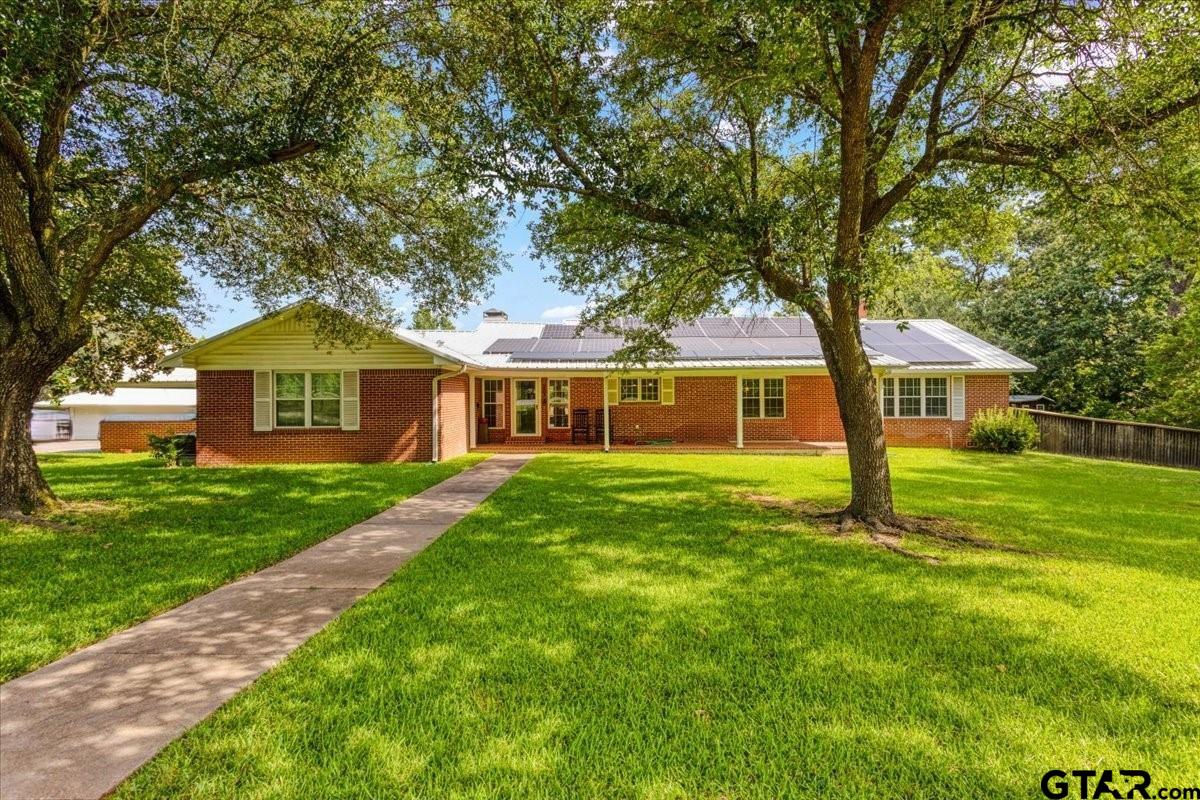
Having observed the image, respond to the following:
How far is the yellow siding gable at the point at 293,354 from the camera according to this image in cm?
1332

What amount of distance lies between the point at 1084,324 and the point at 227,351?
30506 millimetres

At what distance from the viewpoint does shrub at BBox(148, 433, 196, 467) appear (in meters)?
13.8

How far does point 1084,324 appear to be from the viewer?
2183cm

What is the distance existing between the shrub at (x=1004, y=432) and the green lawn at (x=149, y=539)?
15.5 m

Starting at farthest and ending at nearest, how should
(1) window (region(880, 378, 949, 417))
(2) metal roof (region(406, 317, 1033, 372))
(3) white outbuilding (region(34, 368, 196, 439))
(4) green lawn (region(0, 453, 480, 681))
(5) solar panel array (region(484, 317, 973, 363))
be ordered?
(3) white outbuilding (region(34, 368, 196, 439)) → (1) window (region(880, 378, 949, 417)) → (5) solar panel array (region(484, 317, 973, 363)) → (2) metal roof (region(406, 317, 1033, 372)) → (4) green lawn (region(0, 453, 480, 681))

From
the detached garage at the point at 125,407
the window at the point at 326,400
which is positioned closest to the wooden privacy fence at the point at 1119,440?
the window at the point at 326,400

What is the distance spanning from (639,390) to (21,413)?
13617 mm

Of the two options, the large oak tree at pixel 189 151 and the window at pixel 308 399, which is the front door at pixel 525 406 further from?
the large oak tree at pixel 189 151

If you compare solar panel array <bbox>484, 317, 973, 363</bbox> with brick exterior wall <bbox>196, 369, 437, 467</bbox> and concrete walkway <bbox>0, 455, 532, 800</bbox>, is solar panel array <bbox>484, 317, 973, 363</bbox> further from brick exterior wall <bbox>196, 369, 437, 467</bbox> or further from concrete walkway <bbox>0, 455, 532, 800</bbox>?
concrete walkway <bbox>0, 455, 532, 800</bbox>

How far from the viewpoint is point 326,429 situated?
13.8m

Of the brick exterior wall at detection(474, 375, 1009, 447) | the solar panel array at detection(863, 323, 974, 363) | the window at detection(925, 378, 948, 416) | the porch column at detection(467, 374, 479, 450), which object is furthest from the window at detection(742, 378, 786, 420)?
the porch column at detection(467, 374, 479, 450)

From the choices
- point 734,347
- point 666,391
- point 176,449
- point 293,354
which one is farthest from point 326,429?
point 734,347

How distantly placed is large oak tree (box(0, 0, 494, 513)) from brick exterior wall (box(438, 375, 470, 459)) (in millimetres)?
5513

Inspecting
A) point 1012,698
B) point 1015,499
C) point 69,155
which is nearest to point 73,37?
point 69,155
